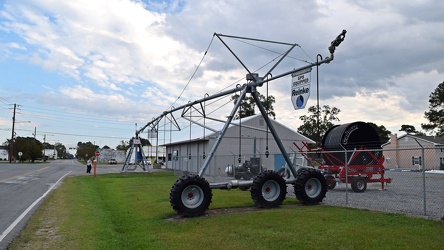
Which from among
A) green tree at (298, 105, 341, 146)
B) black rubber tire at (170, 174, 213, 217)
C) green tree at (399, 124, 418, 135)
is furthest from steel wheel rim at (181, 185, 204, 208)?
green tree at (399, 124, 418, 135)

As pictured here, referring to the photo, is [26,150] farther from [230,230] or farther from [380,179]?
[230,230]

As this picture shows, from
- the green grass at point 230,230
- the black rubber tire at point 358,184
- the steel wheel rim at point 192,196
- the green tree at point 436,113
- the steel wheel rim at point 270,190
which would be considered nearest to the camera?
the green grass at point 230,230

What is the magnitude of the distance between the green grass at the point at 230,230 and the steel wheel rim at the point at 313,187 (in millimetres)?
1303

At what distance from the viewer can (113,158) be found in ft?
301

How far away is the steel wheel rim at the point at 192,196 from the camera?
35.7 feet

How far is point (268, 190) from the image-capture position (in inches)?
482

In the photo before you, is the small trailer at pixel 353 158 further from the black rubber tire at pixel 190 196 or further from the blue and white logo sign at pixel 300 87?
the black rubber tire at pixel 190 196

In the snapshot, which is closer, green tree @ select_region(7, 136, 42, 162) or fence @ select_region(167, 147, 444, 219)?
fence @ select_region(167, 147, 444, 219)

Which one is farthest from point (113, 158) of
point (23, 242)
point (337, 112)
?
point (23, 242)

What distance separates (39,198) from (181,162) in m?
23.2

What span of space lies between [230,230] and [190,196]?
2.60m

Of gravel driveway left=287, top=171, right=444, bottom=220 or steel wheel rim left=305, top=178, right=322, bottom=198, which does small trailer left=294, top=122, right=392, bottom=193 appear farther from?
steel wheel rim left=305, top=178, right=322, bottom=198

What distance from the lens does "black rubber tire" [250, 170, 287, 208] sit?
468 inches

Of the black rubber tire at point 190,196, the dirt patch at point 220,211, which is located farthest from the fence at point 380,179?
the black rubber tire at point 190,196
